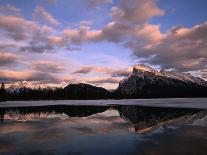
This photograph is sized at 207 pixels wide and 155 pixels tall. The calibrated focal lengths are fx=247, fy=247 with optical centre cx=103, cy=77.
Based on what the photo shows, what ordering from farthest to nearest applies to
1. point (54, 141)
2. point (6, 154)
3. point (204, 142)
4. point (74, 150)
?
1. point (54, 141)
2. point (204, 142)
3. point (74, 150)
4. point (6, 154)

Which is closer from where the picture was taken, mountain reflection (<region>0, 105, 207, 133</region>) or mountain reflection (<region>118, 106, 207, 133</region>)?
mountain reflection (<region>118, 106, 207, 133</region>)

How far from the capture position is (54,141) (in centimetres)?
1664

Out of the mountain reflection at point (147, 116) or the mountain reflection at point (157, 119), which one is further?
the mountain reflection at point (147, 116)

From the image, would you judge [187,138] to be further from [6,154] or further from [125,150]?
[6,154]

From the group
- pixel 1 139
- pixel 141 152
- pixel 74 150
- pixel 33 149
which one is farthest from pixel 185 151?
pixel 1 139

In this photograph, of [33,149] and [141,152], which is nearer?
[141,152]

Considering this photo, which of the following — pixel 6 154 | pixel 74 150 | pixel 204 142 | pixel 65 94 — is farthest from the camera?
pixel 65 94

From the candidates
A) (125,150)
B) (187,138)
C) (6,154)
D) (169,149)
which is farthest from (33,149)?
(187,138)

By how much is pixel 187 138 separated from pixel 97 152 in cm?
712

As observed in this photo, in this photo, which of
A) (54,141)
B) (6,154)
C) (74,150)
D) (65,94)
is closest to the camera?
(6,154)

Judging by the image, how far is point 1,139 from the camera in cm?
1755

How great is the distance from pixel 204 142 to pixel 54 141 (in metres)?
9.64

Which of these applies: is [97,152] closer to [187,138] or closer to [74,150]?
[74,150]

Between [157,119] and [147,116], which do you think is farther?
[147,116]
